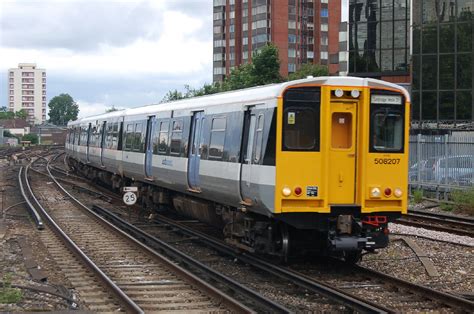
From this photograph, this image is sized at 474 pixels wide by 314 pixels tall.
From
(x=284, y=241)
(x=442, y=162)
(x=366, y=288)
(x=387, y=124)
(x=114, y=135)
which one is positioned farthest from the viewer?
(x=114, y=135)

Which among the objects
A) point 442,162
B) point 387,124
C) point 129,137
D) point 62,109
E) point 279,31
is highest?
point 279,31

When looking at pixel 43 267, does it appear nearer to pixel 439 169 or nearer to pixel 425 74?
pixel 439 169

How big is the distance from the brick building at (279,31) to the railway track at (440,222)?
241 feet

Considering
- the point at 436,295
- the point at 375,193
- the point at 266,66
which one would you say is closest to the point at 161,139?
the point at 375,193

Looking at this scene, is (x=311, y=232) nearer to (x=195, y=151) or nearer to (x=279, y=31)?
(x=195, y=151)

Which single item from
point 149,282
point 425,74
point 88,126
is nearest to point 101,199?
point 88,126

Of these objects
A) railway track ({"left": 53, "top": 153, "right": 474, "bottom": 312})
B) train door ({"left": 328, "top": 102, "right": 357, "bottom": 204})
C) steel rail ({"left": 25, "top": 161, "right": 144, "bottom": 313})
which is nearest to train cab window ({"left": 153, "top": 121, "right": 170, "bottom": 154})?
steel rail ({"left": 25, "top": 161, "right": 144, "bottom": 313})

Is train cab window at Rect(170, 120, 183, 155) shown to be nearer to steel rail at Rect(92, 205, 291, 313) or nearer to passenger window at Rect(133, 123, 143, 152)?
steel rail at Rect(92, 205, 291, 313)

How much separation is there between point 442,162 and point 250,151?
1309 centimetres

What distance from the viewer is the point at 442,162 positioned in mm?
22203

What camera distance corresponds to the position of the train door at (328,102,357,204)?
1032cm

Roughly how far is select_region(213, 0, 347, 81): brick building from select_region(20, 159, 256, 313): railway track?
77055 mm

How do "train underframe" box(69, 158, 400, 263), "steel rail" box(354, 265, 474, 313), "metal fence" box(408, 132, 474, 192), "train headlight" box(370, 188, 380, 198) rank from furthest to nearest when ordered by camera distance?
"metal fence" box(408, 132, 474, 192) < "train headlight" box(370, 188, 380, 198) < "train underframe" box(69, 158, 400, 263) < "steel rail" box(354, 265, 474, 313)

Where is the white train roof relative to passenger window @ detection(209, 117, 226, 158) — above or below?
above
